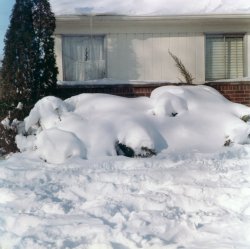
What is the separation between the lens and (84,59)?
12.4 metres

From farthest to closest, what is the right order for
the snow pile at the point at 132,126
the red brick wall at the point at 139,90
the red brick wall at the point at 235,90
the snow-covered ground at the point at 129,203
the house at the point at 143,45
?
the house at the point at 143,45, the red brick wall at the point at 235,90, the red brick wall at the point at 139,90, the snow pile at the point at 132,126, the snow-covered ground at the point at 129,203

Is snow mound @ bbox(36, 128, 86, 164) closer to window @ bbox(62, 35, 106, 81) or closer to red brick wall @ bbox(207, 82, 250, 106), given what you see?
red brick wall @ bbox(207, 82, 250, 106)

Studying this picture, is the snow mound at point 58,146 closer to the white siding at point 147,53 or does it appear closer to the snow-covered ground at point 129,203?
the snow-covered ground at point 129,203

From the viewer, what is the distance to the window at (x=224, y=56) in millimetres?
12648

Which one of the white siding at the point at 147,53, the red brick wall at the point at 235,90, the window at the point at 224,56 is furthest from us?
the window at the point at 224,56

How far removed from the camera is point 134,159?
23.0 feet

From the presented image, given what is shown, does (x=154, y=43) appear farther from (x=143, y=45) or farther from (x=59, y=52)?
(x=59, y=52)

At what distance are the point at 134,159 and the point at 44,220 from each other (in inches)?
102

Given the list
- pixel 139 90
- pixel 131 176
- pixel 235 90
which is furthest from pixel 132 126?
pixel 235 90

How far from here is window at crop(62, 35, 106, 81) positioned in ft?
40.4

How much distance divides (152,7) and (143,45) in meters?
1.05

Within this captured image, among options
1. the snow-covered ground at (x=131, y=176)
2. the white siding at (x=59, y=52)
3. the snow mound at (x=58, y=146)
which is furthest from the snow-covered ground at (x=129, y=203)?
the white siding at (x=59, y=52)

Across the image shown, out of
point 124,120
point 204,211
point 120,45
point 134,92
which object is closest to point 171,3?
point 120,45

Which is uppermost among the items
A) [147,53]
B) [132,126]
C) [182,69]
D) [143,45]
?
[143,45]
